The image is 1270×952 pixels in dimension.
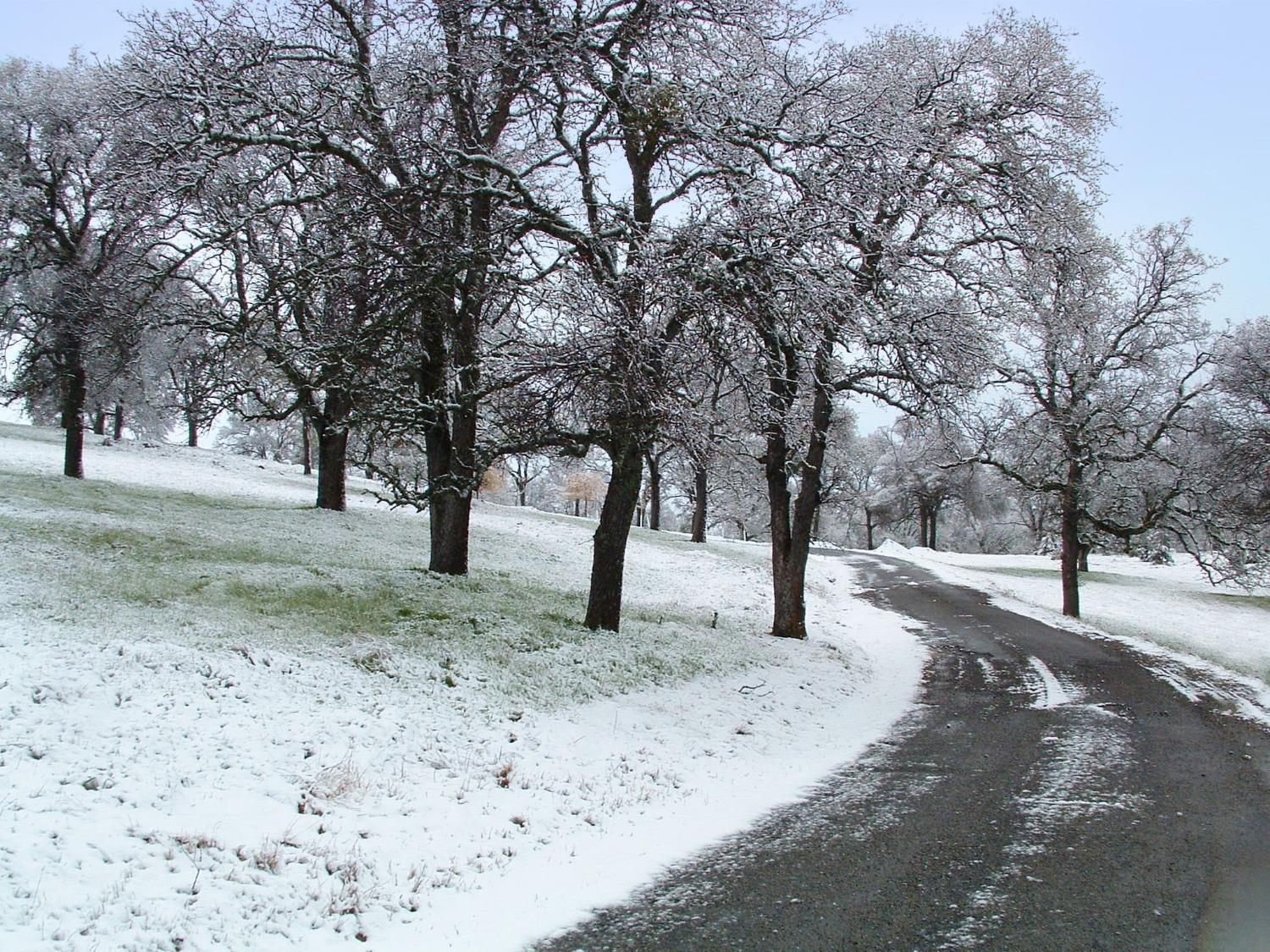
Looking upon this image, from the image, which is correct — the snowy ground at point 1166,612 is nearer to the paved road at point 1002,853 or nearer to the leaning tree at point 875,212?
the paved road at point 1002,853

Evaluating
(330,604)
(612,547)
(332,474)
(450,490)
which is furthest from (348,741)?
(332,474)

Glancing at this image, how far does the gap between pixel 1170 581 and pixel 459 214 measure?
123 ft

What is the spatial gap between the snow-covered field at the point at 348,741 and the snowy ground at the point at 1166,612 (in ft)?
16.7

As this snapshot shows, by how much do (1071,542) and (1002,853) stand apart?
20.6 metres

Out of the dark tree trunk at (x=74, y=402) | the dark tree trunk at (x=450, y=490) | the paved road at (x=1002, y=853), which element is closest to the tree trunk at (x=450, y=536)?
the dark tree trunk at (x=450, y=490)

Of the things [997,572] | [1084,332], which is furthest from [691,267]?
[997,572]

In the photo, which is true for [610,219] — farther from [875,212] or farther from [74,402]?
A: [74,402]

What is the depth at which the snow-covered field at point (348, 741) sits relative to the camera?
4492 mm

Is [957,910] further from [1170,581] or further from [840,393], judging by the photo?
[1170,581]

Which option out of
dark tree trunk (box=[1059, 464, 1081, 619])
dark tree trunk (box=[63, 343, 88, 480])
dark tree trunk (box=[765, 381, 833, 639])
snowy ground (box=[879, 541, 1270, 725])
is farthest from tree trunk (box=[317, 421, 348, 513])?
dark tree trunk (box=[1059, 464, 1081, 619])

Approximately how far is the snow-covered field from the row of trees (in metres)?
2.29

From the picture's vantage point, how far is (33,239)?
20.8m

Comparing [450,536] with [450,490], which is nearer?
[450,490]

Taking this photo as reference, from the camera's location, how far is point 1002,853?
565cm
